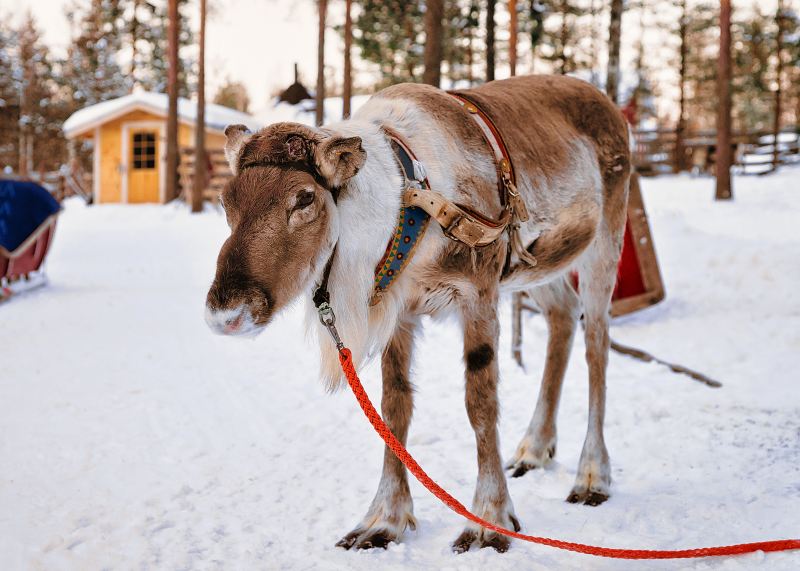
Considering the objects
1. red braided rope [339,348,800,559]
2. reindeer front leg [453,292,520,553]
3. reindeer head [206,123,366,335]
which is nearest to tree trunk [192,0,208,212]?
reindeer front leg [453,292,520,553]

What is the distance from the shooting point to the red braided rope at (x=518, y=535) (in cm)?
239

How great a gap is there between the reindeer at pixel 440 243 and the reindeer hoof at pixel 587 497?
10 mm

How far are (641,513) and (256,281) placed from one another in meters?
2.07

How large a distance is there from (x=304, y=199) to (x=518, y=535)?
1352 millimetres

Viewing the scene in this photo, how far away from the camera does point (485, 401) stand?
9.65 feet

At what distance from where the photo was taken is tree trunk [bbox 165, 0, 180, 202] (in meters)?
20.1

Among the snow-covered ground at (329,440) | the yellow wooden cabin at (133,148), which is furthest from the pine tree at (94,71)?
the snow-covered ground at (329,440)

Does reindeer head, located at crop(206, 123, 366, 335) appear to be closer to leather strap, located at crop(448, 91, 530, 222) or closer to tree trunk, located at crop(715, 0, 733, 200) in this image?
leather strap, located at crop(448, 91, 530, 222)

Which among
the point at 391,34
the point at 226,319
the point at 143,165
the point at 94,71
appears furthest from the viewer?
the point at 94,71

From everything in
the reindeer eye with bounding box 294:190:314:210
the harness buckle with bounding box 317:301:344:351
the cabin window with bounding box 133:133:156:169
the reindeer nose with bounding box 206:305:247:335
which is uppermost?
the cabin window with bounding box 133:133:156:169

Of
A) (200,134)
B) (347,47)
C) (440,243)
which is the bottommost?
(440,243)

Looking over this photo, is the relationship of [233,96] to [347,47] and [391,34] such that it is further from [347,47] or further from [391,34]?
[347,47]

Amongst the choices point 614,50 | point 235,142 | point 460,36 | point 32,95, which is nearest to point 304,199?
point 235,142

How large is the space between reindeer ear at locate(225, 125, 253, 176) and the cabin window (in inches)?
1005
